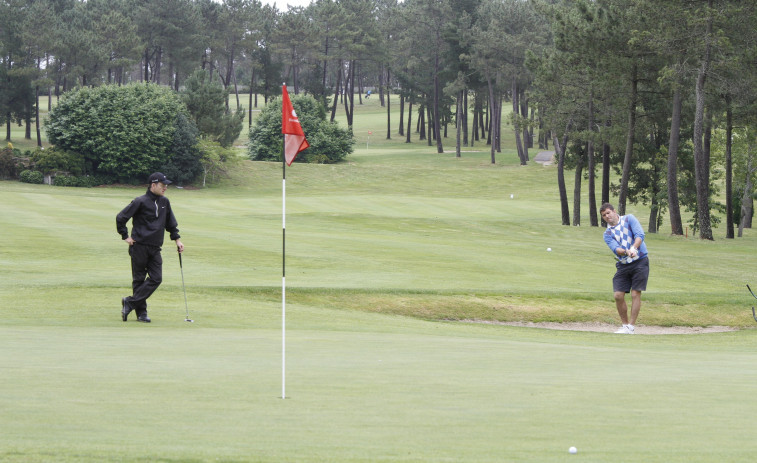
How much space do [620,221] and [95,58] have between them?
90910mm

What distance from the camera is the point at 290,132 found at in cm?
1023

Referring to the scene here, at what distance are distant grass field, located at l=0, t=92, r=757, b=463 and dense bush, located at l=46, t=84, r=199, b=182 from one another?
4146 centimetres

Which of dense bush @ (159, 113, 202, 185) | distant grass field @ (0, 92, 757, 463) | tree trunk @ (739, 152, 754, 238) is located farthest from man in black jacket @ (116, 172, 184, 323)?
dense bush @ (159, 113, 202, 185)

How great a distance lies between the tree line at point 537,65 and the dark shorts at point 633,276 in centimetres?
2401

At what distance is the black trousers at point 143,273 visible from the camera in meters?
14.2

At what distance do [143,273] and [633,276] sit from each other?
8.96 meters

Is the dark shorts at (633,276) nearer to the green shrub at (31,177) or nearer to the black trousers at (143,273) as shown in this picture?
the black trousers at (143,273)

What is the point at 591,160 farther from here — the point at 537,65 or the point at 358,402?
the point at 358,402

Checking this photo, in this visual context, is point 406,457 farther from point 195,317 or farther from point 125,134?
point 125,134

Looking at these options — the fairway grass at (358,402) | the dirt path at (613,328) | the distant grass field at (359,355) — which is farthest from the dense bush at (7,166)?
the fairway grass at (358,402)

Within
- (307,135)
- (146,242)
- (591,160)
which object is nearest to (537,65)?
(591,160)

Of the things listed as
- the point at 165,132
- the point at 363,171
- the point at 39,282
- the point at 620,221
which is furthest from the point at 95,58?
the point at 620,221

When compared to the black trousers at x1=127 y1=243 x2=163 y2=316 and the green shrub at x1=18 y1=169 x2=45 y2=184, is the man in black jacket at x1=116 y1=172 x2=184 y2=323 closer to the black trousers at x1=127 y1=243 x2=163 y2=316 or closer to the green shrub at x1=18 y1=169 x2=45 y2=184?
the black trousers at x1=127 y1=243 x2=163 y2=316

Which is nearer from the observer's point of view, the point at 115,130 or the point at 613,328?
the point at 613,328
